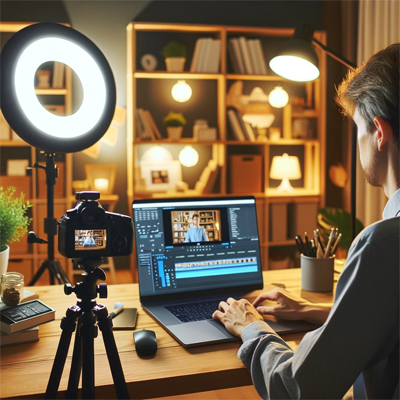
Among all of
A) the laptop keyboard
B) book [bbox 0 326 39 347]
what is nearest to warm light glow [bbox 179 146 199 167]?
the laptop keyboard

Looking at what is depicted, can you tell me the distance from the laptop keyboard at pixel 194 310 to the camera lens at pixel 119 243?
14.4 inches

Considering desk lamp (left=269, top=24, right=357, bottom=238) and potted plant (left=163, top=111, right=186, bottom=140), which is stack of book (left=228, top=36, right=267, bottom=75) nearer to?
potted plant (left=163, top=111, right=186, bottom=140)

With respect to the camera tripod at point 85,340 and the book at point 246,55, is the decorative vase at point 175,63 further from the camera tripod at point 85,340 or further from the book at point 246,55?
the camera tripod at point 85,340

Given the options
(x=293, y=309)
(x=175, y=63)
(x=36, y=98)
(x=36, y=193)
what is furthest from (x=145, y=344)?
(x=175, y=63)

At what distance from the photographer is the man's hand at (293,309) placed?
3.88ft

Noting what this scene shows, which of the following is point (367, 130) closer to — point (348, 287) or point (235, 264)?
point (348, 287)

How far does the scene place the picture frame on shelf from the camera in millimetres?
3744

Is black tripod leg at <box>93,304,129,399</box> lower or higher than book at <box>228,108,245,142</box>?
lower

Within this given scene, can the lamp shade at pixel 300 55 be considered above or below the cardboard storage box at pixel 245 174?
above

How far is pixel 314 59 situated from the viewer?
1.71m

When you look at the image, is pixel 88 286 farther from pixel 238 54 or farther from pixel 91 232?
pixel 238 54

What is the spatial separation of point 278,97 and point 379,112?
299cm

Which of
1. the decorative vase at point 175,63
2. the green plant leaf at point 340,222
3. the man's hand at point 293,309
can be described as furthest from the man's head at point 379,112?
the decorative vase at point 175,63

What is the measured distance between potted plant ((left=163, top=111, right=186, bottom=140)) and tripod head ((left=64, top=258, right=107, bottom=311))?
2936 millimetres
